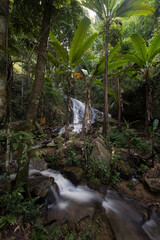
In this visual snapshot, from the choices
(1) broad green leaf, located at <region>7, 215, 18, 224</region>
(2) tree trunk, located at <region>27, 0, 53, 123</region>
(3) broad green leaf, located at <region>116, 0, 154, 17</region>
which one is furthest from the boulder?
(3) broad green leaf, located at <region>116, 0, 154, 17</region>

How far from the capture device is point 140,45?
5.03 meters

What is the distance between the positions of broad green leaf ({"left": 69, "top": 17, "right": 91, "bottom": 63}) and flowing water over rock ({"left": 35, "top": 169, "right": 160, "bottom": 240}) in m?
4.67

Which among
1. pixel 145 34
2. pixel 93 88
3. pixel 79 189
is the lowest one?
pixel 79 189

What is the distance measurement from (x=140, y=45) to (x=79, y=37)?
9.15 ft

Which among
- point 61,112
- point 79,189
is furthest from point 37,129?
point 79,189

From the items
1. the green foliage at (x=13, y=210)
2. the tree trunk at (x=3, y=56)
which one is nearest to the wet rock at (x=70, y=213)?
the green foliage at (x=13, y=210)

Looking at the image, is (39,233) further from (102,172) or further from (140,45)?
(140,45)

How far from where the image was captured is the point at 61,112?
10359 millimetres

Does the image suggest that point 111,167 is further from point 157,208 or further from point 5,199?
point 5,199

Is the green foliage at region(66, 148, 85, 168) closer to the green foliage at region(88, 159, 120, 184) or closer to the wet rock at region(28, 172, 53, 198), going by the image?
the green foliage at region(88, 159, 120, 184)

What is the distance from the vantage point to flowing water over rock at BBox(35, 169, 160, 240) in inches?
94.0

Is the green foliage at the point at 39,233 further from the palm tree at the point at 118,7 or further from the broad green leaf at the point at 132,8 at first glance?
the broad green leaf at the point at 132,8

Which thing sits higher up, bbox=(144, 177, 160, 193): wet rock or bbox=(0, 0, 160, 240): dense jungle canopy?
bbox=(0, 0, 160, 240): dense jungle canopy

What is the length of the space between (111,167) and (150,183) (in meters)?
1.17
